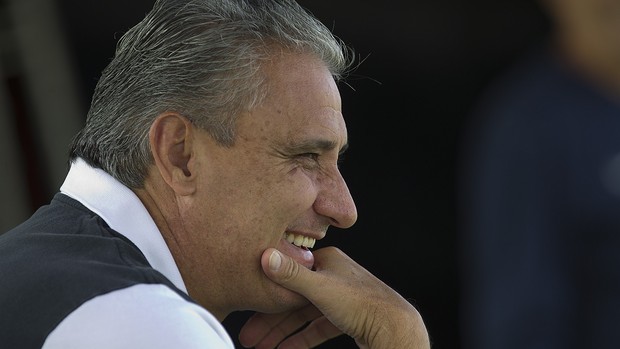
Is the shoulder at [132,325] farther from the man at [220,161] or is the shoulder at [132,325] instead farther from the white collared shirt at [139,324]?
the man at [220,161]

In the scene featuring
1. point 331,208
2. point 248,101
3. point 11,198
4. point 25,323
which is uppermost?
point 248,101

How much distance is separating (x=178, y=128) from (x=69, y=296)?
0.70 meters

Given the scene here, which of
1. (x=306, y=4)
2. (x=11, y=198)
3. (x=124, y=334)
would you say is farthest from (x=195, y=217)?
(x=306, y=4)

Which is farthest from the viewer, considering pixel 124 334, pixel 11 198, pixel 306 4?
pixel 306 4

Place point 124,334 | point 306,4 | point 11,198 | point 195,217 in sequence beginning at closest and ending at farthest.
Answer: point 124,334, point 195,217, point 11,198, point 306,4

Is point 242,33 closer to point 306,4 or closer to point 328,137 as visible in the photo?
point 328,137

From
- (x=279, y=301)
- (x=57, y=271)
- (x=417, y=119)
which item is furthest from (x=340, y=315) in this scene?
(x=417, y=119)

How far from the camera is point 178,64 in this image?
10.0ft

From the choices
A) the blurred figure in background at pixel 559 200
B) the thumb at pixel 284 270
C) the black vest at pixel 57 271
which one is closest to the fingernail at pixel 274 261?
the thumb at pixel 284 270

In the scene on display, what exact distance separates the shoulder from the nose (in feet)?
2.53

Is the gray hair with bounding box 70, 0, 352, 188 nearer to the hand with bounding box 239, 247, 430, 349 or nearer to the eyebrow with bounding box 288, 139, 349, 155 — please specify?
the eyebrow with bounding box 288, 139, 349, 155

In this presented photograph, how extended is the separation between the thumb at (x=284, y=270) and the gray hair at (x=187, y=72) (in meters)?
0.30

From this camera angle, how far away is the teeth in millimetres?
3145

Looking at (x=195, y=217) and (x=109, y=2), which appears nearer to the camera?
(x=195, y=217)
